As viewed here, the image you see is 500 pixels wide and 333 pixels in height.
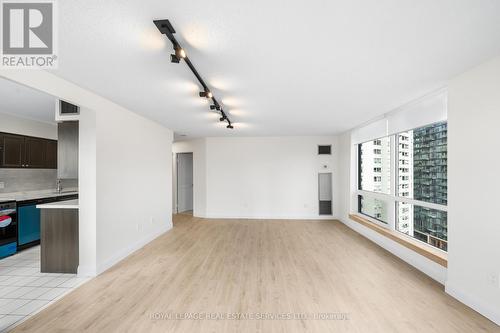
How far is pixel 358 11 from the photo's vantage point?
1.51 metres

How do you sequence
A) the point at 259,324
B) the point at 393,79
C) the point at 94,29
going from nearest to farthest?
the point at 94,29 → the point at 259,324 → the point at 393,79

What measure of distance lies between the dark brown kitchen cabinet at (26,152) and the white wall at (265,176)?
12.9 ft

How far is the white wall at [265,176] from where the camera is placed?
6.91 m

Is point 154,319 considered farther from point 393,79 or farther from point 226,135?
point 226,135

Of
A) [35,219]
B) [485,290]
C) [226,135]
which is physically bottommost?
[485,290]

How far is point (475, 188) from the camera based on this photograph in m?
2.39

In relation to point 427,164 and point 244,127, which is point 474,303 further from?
point 244,127

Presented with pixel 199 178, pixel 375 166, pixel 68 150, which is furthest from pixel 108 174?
pixel 375 166

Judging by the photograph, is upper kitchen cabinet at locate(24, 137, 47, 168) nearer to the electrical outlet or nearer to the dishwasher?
the dishwasher

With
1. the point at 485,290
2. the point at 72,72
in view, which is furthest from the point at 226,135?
the point at 485,290

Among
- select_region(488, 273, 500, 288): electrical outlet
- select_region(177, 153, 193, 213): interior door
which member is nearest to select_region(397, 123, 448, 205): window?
select_region(488, 273, 500, 288): electrical outlet

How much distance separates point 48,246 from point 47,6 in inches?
130

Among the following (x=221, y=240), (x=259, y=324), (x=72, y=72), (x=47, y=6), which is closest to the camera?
(x=47, y=6)

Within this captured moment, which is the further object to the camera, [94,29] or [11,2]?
[94,29]
